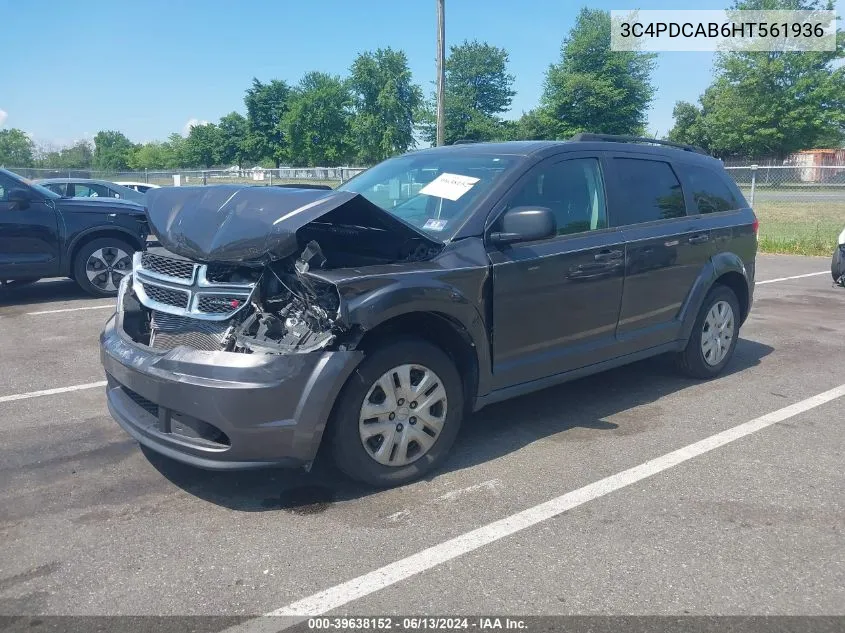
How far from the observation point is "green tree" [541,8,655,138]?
61250 mm

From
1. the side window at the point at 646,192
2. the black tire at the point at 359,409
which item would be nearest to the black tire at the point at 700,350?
the side window at the point at 646,192

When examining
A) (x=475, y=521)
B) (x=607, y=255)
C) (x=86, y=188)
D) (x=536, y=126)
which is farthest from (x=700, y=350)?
(x=536, y=126)

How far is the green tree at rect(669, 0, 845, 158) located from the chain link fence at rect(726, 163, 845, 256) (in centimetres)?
2800

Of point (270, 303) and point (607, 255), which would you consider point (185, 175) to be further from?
point (270, 303)

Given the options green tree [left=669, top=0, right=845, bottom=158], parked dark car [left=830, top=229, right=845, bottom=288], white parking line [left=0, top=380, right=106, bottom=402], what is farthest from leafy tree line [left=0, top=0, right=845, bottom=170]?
white parking line [left=0, top=380, right=106, bottom=402]

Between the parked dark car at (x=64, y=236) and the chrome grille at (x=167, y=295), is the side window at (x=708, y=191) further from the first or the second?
the parked dark car at (x=64, y=236)

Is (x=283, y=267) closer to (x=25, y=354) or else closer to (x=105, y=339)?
(x=105, y=339)

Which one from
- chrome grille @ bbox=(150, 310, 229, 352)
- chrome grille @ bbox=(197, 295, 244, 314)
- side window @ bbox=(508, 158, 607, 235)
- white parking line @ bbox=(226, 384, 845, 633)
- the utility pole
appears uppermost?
the utility pole

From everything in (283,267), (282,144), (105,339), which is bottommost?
(105,339)

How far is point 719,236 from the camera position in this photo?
5.72m

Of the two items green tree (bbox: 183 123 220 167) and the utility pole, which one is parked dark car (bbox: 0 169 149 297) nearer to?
the utility pole

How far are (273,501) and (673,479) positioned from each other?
83.0 inches

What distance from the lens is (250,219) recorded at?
359 cm

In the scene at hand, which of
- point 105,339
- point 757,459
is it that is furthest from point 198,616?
point 757,459
